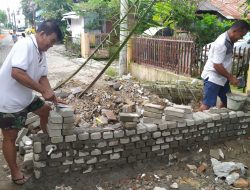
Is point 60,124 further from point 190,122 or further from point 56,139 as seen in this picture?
point 190,122

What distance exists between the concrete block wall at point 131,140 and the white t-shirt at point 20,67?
0.45m

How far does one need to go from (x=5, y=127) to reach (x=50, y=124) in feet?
1.55

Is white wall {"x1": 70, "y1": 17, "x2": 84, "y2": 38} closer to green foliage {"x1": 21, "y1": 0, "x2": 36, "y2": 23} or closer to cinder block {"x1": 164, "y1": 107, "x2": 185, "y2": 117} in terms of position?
green foliage {"x1": 21, "y1": 0, "x2": 36, "y2": 23}

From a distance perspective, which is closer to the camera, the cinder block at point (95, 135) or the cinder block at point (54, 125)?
the cinder block at point (54, 125)

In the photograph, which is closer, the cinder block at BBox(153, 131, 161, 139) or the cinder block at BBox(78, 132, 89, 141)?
the cinder block at BBox(78, 132, 89, 141)

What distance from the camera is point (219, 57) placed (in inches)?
165

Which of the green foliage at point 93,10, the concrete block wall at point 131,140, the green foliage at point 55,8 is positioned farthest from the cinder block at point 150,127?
the green foliage at point 55,8

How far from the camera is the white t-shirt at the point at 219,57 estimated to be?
13.7ft

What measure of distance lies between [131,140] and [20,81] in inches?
58.9

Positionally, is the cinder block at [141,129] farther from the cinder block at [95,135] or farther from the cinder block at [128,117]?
the cinder block at [95,135]

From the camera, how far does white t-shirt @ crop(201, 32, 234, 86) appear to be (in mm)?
4188

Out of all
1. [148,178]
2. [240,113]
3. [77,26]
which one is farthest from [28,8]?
[148,178]

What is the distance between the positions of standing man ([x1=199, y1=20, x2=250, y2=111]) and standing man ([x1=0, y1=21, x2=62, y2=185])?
7.53 feet

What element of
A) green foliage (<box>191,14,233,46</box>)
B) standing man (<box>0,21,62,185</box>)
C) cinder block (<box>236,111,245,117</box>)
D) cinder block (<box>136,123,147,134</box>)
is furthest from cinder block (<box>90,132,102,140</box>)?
green foliage (<box>191,14,233,46</box>)
